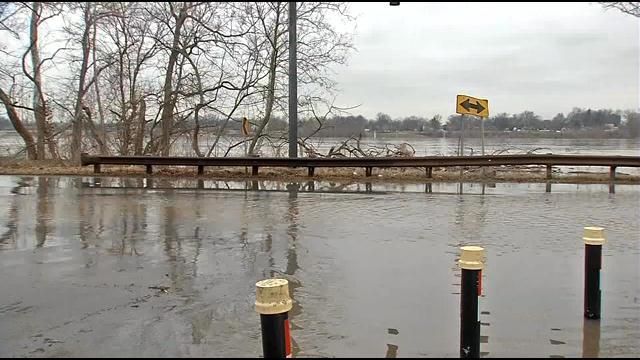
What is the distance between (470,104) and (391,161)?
317 centimetres

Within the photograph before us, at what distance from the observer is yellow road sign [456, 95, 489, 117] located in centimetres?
1747

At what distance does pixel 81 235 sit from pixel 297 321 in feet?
16.0

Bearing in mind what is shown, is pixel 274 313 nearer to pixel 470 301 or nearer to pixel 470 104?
pixel 470 301

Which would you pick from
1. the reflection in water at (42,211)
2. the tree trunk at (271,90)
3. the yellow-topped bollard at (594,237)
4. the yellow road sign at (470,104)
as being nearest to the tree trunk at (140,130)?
the tree trunk at (271,90)

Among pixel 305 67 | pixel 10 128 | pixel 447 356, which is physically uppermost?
pixel 305 67

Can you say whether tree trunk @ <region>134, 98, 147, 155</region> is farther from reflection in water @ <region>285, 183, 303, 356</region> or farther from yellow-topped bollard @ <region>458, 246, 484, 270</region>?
yellow-topped bollard @ <region>458, 246, 484, 270</region>

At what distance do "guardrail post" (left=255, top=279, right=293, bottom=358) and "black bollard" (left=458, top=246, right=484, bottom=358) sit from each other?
4.61ft

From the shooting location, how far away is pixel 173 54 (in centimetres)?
2097

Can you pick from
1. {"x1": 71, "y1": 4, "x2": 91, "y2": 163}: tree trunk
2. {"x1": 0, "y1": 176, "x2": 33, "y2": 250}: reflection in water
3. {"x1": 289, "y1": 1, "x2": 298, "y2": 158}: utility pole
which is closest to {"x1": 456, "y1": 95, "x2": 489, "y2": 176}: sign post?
{"x1": 289, "y1": 1, "x2": 298, "y2": 158}: utility pole

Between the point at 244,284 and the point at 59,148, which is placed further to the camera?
the point at 59,148

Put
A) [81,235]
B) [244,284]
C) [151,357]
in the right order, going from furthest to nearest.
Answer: [81,235] → [244,284] → [151,357]

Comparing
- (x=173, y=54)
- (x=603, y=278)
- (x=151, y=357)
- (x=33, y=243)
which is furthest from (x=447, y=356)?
(x=173, y=54)

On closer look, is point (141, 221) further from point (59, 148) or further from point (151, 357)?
point (59, 148)

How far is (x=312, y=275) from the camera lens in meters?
6.17
